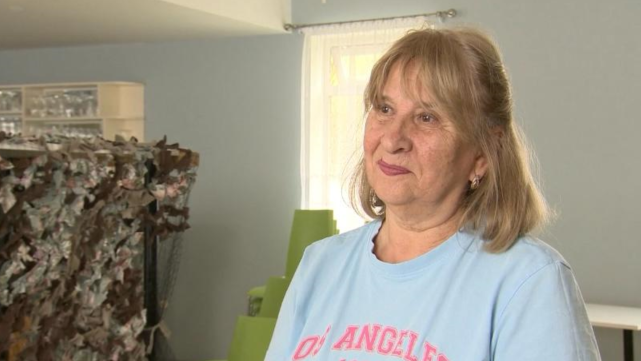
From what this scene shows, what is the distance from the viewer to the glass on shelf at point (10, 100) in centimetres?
686

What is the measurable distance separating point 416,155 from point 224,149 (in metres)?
5.21

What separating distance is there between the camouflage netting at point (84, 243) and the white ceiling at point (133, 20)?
123 cm

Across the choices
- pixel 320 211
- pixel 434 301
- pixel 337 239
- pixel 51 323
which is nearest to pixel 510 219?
pixel 434 301

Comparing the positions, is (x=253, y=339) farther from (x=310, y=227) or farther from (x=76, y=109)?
(x=76, y=109)

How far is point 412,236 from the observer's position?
1.38 m

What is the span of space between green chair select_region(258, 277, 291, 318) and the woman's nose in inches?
95.5

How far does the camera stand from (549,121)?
5270 millimetres

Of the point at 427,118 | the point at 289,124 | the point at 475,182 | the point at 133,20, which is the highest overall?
the point at 133,20

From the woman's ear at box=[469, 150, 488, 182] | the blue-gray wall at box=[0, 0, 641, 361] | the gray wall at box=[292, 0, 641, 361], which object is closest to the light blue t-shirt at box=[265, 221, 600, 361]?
the woman's ear at box=[469, 150, 488, 182]

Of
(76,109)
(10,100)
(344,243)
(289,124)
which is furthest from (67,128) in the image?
(344,243)

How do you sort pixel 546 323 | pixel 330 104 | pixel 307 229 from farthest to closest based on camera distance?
1. pixel 330 104
2. pixel 307 229
3. pixel 546 323

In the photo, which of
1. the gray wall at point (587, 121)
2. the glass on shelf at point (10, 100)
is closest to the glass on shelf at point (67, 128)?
the glass on shelf at point (10, 100)

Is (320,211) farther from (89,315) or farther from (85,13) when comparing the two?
(85,13)

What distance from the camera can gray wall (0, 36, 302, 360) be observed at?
6.21 metres
